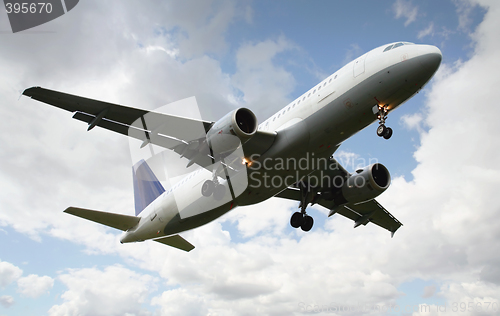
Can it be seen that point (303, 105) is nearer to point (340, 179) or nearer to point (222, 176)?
point (222, 176)

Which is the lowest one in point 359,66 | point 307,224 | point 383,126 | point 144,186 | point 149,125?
point 307,224

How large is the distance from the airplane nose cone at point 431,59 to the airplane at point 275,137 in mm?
32

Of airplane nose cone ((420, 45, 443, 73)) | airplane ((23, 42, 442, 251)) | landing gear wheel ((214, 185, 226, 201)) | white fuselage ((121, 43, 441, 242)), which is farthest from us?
landing gear wheel ((214, 185, 226, 201))

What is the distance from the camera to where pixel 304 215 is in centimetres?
2095

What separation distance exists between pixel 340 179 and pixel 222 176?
723cm

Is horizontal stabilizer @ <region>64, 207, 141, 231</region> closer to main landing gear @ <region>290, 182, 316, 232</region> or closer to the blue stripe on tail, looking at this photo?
the blue stripe on tail

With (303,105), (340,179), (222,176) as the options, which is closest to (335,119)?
(303,105)

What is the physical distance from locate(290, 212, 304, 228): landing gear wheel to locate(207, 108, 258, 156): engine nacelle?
313 inches

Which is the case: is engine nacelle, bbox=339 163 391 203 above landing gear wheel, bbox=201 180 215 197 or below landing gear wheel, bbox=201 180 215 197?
above

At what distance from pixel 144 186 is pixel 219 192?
11.5 metres

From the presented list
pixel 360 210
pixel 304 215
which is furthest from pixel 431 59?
pixel 360 210

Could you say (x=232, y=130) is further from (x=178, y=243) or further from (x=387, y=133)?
(x=178, y=243)

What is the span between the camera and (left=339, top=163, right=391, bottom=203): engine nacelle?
1973 centimetres

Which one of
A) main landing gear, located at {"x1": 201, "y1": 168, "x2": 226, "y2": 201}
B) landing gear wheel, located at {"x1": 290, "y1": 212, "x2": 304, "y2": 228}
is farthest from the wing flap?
landing gear wheel, located at {"x1": 290, "y1": 212, "x2": 304, "y2": 228}
